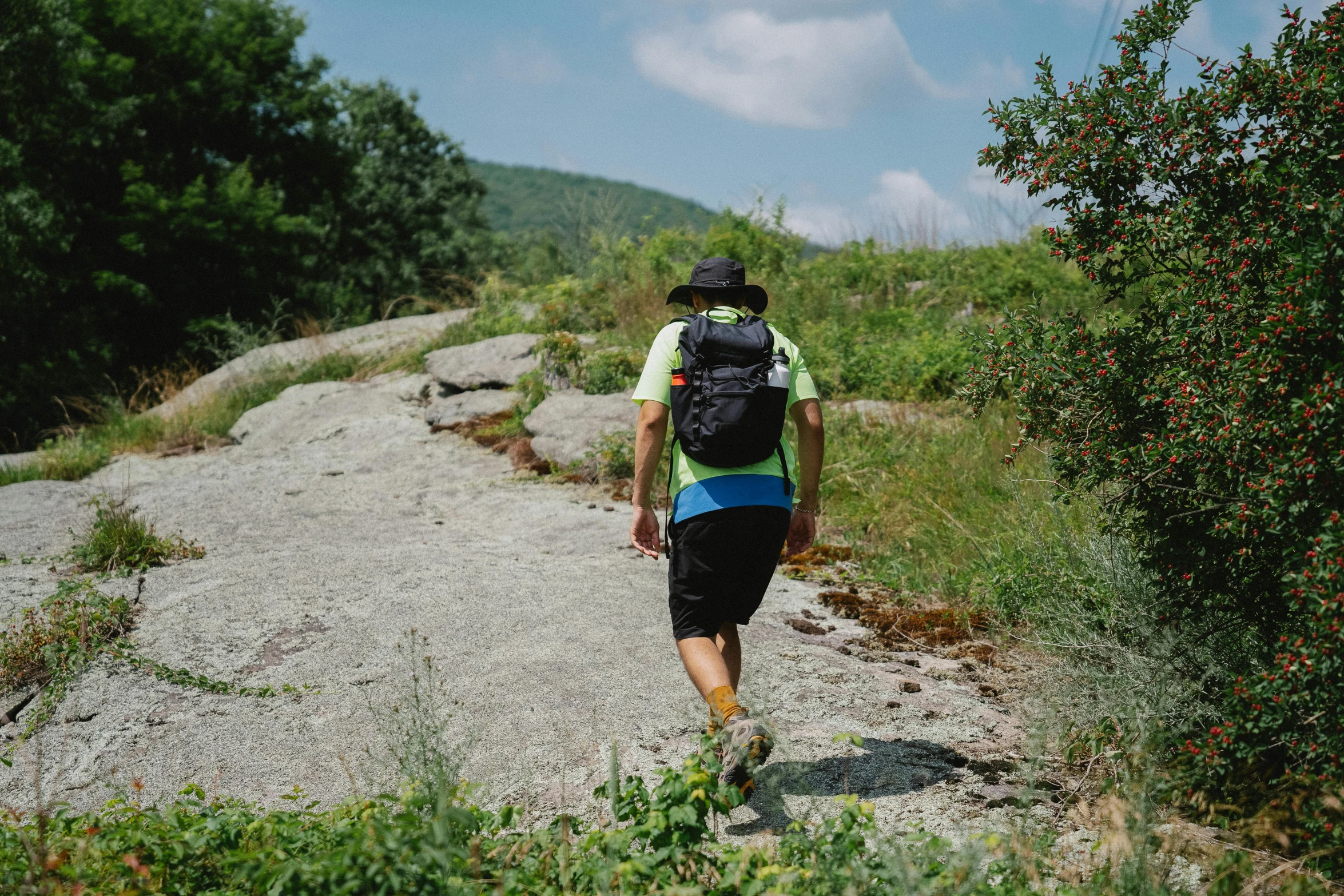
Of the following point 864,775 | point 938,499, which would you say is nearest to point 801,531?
point 864,775

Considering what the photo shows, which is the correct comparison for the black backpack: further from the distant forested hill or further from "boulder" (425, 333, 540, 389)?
the distant forested hill

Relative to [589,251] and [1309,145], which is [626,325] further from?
[1309,145]

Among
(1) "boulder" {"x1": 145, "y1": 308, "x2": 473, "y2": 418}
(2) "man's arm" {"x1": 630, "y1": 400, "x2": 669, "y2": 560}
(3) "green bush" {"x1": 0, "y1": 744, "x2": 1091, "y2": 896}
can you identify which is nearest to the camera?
(3) "green bush" {"x1": 0, "y1": 744, "x2": 1091, "y2": 896}

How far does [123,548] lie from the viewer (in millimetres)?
6211

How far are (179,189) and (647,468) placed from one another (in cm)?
2063

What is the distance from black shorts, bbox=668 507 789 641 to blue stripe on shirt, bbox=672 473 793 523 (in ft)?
0.07

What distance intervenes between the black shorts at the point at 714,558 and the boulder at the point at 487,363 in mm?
7359

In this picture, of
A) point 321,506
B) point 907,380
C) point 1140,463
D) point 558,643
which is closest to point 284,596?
point 558,643

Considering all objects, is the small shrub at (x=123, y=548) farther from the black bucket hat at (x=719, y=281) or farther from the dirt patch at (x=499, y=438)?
the black bucket hat at (x=719, y=281)

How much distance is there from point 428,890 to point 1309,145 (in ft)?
10.7

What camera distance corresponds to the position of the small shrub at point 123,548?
618 centimetres

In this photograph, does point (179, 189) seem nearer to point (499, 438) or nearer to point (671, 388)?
point (499, 438)

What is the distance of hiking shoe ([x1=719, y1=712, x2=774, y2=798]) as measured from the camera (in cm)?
302

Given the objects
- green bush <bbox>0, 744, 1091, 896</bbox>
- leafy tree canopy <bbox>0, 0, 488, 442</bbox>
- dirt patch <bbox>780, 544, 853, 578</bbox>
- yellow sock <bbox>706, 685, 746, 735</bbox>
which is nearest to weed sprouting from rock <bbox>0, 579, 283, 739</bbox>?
green bush <bbox>0, 744, 1091, 896</bbox>
